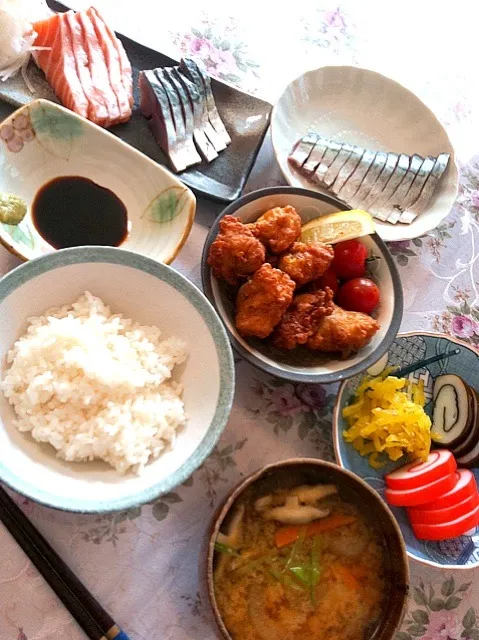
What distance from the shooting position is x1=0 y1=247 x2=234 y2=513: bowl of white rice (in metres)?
1.49

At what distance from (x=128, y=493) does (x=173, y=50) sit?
1.92 metres

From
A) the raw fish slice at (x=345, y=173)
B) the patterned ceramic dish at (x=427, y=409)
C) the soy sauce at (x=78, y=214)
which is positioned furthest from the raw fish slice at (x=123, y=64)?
the patterned ceramic dish at (x=427, y=409)

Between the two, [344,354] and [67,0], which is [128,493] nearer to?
[344,354]

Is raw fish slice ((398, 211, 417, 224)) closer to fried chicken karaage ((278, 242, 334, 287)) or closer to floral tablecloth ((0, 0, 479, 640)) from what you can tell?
floral tablecloth ((0, 0, 479, 640))

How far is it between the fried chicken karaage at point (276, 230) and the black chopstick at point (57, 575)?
Result: 44.3 inches

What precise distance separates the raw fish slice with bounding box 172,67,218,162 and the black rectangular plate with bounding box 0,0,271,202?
0.13ft

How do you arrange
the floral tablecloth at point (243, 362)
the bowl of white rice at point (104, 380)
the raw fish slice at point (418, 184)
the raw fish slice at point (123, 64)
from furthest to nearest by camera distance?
the raw fish slice at point (418, 184) → the raw fish slice at point (123, 64) → the floral tablecloth at point (243, 362) → the bowl of white rice at point (104, 380)

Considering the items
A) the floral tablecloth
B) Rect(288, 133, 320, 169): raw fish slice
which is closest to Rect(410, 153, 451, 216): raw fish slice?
the floral tablecloth

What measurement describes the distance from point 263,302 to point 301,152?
790mm

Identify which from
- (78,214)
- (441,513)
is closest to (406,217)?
(441,513)

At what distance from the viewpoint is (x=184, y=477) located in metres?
1.45

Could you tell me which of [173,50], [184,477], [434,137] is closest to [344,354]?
[184,477]

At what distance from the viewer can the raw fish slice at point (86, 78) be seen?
217cm

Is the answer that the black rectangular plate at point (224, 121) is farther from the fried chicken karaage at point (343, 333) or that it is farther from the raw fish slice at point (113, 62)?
the fried chicken karaage at point (343, 333)
